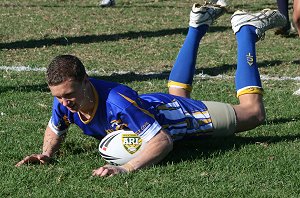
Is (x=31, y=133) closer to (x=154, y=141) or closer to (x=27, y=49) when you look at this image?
(x=154, y=141)

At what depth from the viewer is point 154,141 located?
5250 mm

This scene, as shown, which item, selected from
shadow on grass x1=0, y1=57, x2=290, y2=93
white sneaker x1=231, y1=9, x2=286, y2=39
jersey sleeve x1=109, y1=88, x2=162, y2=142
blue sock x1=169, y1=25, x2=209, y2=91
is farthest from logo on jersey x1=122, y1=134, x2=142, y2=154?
shadow on grass x1=0, y1=57, x2=290, y2=93

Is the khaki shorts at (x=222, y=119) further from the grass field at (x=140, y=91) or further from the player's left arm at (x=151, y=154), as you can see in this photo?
the player's left arm at (x=151, y=154)

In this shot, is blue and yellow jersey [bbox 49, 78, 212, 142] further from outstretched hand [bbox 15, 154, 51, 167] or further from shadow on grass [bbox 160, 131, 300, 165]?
outstretched hand [bbox 15, 154, 51, 167]

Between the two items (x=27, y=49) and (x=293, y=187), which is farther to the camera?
(x=27, y=49)

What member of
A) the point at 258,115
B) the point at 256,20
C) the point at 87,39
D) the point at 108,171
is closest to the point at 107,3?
the point at 87,39

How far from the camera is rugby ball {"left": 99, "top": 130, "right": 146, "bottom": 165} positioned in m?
5.38

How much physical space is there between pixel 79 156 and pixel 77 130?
3.00 ft

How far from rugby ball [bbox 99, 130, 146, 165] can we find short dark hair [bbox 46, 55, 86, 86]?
1.71 feet

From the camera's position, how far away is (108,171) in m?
5.11

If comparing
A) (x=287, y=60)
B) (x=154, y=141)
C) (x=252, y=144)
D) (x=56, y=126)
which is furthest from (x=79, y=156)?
(x=287, y=60)

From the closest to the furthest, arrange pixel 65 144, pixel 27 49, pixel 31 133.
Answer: pixel 65 144, pixel 31 133, pixel 27 49

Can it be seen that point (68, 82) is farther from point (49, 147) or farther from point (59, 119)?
point (49, 147)

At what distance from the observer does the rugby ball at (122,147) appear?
5.38 metres
